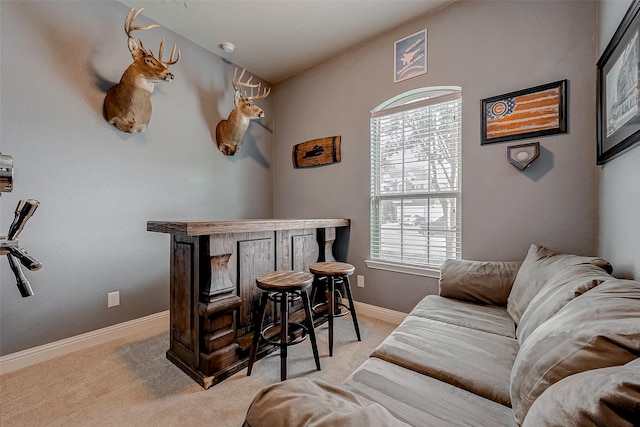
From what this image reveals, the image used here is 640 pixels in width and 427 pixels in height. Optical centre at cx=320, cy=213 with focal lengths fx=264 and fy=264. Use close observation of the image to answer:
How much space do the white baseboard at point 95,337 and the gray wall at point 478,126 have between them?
0.11 m

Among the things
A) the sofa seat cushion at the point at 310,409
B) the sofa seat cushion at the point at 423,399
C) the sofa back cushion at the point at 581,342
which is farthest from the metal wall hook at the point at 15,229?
the sofa back cushion at the point at 581,342

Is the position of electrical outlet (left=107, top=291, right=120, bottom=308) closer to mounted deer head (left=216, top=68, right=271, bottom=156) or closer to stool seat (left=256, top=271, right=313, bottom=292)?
stool seat (left=256, top=271, right=313, bottom=292)

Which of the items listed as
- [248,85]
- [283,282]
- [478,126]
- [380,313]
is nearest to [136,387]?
[283,282]

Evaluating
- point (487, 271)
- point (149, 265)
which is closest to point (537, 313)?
point (487, 271)

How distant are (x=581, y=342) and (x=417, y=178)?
200cm

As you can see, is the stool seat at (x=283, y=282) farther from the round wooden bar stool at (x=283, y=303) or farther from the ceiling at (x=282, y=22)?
the ceiling at (x=282, y=22)

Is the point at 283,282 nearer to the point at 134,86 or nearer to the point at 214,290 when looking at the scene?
the point at 214,290

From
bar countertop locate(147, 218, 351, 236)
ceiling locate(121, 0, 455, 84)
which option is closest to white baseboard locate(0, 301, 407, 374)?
bar countertop locate(147, 218, 351, 236)

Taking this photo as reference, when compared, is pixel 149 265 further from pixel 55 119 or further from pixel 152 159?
pixel 55 119

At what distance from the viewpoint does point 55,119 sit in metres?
2.04

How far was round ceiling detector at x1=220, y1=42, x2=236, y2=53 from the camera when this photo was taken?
286 cm

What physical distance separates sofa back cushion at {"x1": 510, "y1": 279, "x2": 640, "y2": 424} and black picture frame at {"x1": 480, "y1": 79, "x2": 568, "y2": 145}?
144cm

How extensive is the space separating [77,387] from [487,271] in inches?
110

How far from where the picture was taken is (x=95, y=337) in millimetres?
2195
